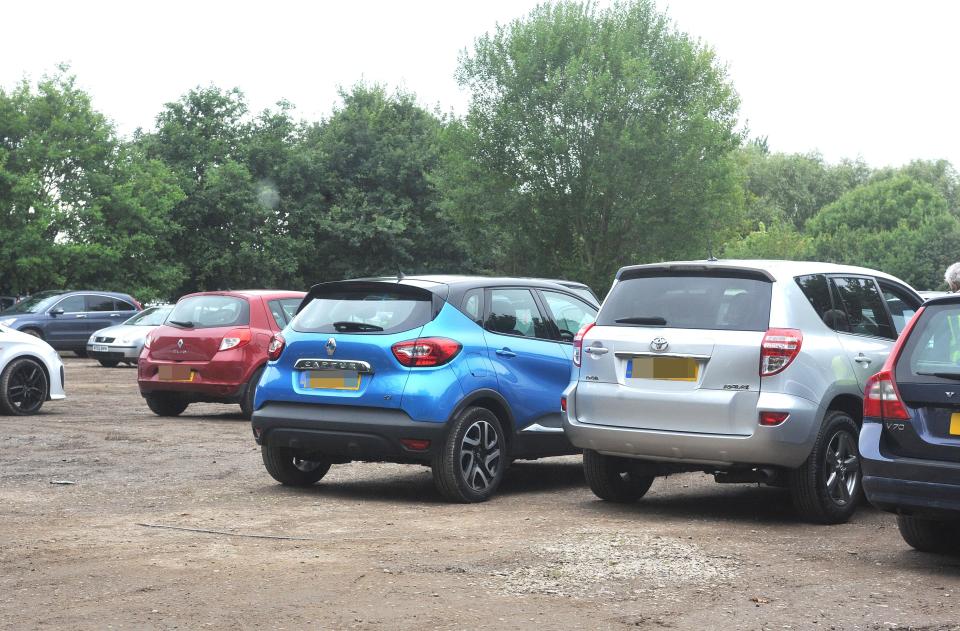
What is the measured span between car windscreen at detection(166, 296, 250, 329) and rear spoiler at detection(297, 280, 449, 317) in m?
6.07

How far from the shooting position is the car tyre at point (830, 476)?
8.25m

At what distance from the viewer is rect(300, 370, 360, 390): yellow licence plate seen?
9.24m

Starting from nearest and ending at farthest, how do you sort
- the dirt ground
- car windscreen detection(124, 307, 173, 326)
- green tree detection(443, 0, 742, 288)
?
the dirt ground < car windscreen detection(124, 307, 173, 326) < green tree detection(443, 0, 742, 288)

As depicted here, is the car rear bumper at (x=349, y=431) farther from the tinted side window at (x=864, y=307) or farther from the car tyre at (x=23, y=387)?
the car tyre at (x=23, y=387)

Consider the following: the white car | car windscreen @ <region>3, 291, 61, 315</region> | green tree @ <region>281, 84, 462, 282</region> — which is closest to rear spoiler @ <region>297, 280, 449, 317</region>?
the white car

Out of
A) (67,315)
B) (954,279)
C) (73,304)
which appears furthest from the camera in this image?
(73,304)

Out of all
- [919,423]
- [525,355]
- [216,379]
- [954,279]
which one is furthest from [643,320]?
[216,379]

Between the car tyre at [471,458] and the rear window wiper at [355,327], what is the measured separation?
912 mm

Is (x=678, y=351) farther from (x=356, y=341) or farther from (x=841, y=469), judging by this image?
(x=356, y=341)

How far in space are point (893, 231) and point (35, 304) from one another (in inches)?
2423

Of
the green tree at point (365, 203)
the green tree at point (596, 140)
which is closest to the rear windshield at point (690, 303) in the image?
the green tree at point (596, 140)

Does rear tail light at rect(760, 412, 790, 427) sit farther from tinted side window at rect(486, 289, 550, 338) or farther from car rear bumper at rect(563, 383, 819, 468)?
tinted side window at rect(486, 289, 550, 338)

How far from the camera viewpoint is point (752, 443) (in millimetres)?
8023

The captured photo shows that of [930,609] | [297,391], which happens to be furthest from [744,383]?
[297,391]
